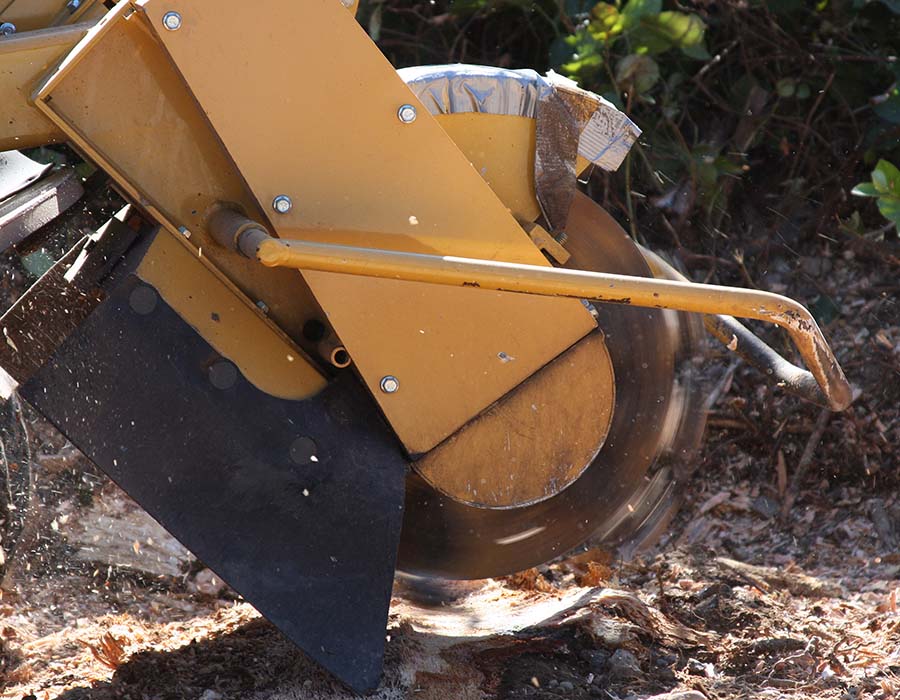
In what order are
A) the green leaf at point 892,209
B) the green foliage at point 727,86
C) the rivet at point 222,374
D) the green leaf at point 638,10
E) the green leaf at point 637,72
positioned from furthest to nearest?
the green foliage at point 727,86 → the green leaf at point 637,72 → the green leaf at point 638,10 → the green leaf at point 892,209 → the rivet at point 222,374

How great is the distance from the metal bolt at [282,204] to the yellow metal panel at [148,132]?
0.06 meters

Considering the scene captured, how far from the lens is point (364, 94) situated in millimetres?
2250

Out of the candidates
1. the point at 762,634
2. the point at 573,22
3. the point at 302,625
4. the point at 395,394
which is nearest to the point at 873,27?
the point at 573,22

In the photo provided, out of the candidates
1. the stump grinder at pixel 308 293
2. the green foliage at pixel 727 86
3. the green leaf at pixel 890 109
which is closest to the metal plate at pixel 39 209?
the stump grinder at pixel 308 293

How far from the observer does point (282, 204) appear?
87.0 inches

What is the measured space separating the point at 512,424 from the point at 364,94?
2.42 feet

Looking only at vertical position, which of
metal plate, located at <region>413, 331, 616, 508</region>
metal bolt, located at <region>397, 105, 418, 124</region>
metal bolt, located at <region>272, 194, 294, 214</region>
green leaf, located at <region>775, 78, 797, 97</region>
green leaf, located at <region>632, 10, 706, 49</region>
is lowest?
green leaf, located at <region>775, 78, 797, 97</region>

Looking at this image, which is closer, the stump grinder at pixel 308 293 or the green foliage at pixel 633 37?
the stump grinder at pixel 308 293

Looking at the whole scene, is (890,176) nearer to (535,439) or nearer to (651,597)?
(651,597)

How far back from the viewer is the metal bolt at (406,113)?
89.4 inches

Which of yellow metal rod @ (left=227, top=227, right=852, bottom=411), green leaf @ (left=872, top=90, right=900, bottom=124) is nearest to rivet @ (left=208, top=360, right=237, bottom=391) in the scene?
yellow metal rod @ (left=227, top=227, right=852, bottom=411)

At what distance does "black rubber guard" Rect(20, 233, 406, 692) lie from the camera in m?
2.20

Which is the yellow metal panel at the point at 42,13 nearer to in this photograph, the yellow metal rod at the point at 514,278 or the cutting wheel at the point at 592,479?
the yellow metal rod at the point at 514,278

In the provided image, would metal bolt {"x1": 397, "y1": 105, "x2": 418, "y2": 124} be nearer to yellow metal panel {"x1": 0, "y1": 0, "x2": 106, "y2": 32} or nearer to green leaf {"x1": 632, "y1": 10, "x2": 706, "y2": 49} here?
yellow metal panel {"x1": 0, "y1": 0, "x2": 106, "y2": 32}
